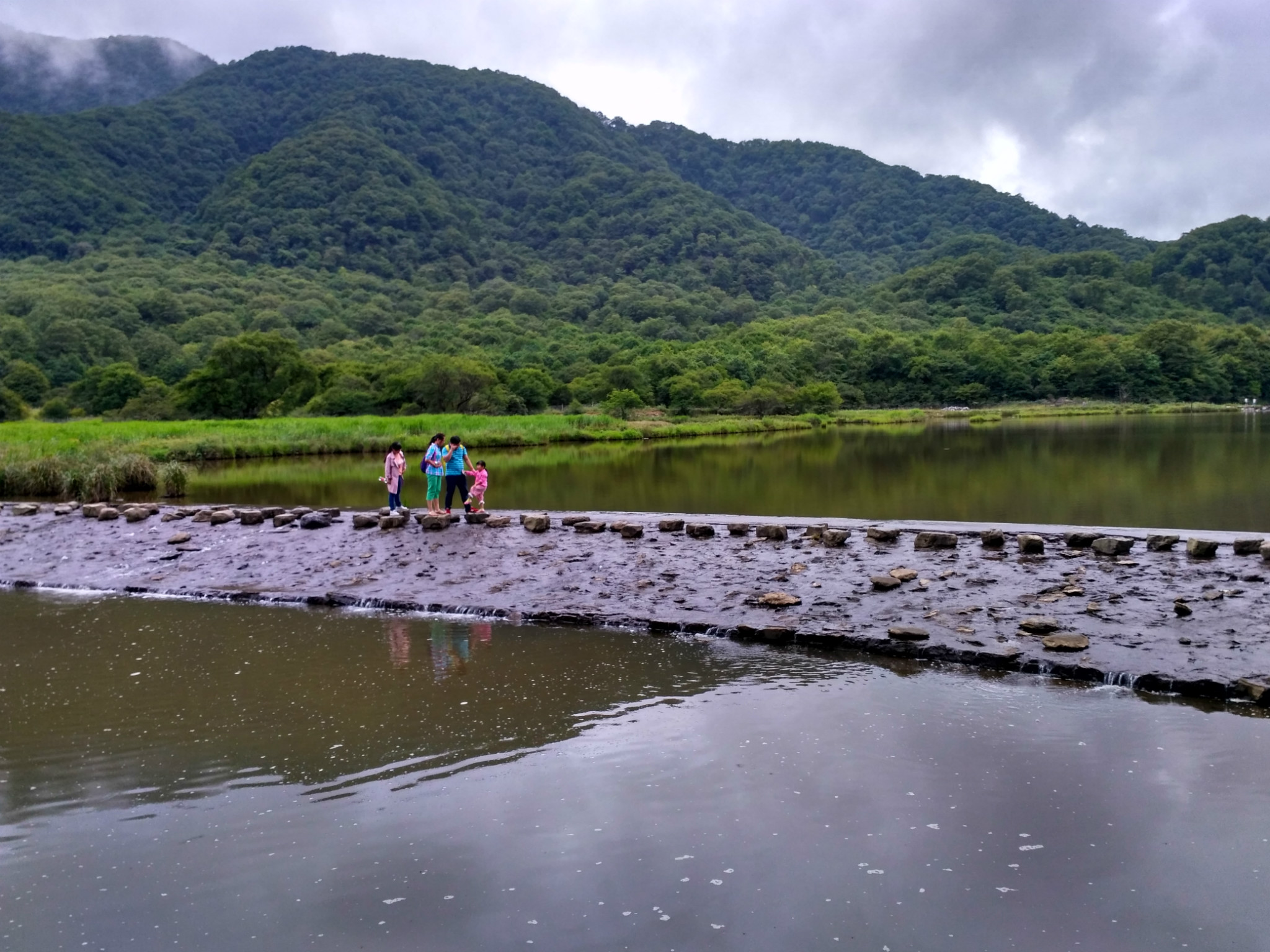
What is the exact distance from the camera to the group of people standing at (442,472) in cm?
1778

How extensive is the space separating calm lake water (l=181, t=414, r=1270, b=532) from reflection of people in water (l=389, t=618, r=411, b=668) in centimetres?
988

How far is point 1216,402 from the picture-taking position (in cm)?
9838

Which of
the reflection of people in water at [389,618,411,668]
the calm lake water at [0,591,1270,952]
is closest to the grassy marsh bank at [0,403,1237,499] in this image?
the reflection of people in water at [389,618,411,668]

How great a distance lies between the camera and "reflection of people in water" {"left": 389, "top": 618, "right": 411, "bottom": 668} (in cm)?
1012

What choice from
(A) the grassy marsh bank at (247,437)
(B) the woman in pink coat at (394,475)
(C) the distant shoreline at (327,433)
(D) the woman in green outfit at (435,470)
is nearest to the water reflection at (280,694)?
(B) the woman in pink coat at (394,475)

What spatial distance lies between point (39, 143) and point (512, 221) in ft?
228

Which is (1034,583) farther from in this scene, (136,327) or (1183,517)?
(136,327)

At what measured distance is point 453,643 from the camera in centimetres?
1083

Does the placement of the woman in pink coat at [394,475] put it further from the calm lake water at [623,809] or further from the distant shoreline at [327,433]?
the distant shoreline at [327,433]

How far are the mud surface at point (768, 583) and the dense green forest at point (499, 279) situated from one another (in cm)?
5115

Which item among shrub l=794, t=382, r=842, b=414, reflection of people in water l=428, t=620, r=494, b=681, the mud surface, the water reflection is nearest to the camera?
the water reflection

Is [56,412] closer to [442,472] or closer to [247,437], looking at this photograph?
[247,437]

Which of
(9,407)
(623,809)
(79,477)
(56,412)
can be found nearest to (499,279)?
(56,412)

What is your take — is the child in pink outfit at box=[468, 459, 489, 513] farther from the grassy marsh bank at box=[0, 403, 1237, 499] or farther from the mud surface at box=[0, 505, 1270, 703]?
the grassy marsh bank at box=[0, 403, 1237, 499]
